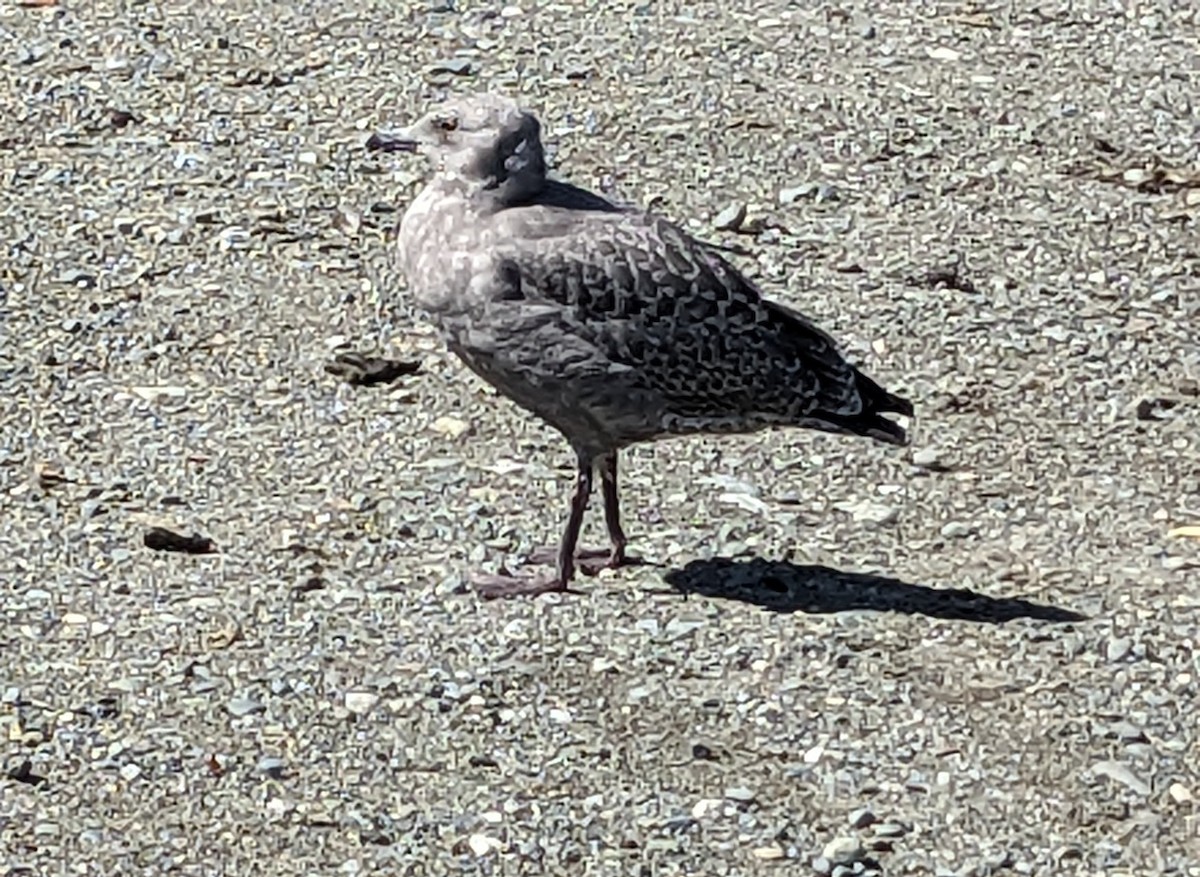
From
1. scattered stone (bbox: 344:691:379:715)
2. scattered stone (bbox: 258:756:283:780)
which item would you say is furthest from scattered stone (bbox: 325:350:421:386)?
scattered stone (bbox: 258:756:283:780)

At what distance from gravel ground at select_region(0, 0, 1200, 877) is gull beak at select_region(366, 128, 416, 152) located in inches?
40.8

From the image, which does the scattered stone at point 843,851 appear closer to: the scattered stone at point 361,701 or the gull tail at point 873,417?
the scattered stone at point 361,701

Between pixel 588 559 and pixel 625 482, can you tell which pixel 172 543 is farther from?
pixel 625 482

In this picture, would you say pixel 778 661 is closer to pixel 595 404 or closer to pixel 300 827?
pixel 595 404

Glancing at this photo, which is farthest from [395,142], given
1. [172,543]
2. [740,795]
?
[740,795]

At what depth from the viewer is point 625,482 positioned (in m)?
9.06

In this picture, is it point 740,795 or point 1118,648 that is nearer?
point 740,795

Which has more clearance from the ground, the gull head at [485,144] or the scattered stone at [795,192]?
the gull head at [485,144]

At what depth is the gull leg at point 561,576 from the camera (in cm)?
818

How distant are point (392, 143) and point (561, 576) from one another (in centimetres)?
133

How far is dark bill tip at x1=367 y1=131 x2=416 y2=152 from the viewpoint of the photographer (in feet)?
27.4

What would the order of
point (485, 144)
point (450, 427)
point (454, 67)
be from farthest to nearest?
point (454, 67), point (450, 427), point (485, 144)

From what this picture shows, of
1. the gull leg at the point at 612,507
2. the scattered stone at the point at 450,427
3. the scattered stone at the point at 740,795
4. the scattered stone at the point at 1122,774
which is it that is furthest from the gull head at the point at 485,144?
the scattered stone at the point at 1122,774

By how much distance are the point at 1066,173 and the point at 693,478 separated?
9.76ft
